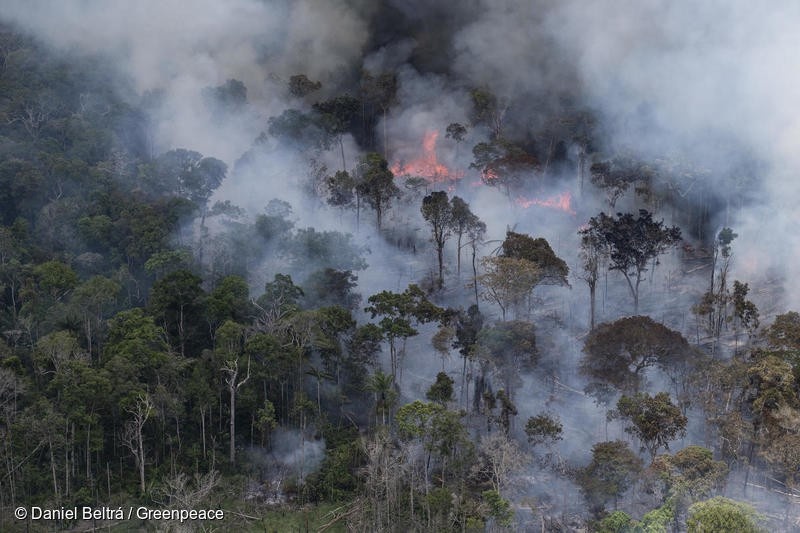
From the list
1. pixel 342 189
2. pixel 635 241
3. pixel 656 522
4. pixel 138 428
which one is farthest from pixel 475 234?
pixel 656 522

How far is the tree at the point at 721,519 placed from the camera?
138ft

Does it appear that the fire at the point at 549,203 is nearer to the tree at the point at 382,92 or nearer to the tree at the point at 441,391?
the tree at the point at 382,92

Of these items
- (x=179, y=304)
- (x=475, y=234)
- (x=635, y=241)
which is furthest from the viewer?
(x=475, y=234)

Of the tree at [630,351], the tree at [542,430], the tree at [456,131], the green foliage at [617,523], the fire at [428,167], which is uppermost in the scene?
the tree at [456,131]

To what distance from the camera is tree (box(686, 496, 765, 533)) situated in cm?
4200

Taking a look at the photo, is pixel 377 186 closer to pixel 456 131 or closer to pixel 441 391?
→ pixel 456 131

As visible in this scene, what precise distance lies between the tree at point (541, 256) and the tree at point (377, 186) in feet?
39.2

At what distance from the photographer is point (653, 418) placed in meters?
51.2

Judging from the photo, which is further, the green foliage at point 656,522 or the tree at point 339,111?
the tree at point 339,111

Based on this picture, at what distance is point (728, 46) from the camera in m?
81.5

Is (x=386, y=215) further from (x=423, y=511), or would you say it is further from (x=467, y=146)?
(x=423, y=511)

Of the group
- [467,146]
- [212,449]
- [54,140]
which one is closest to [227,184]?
[54,140]

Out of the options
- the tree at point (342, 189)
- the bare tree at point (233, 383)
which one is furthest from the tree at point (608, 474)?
the tree at point (342, 189)

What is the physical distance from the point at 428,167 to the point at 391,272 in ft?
44.0
